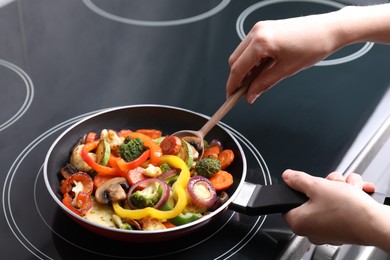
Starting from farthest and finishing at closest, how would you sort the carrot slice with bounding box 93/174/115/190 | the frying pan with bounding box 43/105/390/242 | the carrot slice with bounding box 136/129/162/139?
the carrot slice with bounding box 136/129/162/139 → the carrot slice with bounding box 93/174/115/190 → the frying pan with bounding box 43/105/390/242

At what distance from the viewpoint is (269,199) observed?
815mm

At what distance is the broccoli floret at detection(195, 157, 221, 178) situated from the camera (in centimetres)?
88

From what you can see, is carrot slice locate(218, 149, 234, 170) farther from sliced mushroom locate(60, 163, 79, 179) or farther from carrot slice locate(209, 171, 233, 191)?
sliced mushroom locate(60, 163, 79, 179)

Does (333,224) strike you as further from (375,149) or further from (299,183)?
(375,149)

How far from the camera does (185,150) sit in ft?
2.97

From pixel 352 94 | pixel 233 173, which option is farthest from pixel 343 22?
pixel 233 173

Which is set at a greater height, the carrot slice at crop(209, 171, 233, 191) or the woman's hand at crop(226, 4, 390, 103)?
the woman's hand at crop(226, 4, 390, 103)

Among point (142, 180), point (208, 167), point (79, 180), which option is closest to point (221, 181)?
point (208, 167)

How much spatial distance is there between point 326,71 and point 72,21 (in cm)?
64

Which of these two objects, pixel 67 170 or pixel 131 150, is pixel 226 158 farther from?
pixel 67 170

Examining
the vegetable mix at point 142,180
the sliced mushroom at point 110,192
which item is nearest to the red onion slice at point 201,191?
the vegetable mix at point 142,180

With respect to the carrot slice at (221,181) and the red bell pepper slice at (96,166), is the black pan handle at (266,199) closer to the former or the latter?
the carrot slice at (221,181)

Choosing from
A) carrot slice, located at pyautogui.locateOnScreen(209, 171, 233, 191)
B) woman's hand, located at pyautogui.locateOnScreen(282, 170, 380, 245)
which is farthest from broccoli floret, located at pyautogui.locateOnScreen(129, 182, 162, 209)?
woman's hand, located at pyautogui.locateOnScreen(282, 170, 380, 245)

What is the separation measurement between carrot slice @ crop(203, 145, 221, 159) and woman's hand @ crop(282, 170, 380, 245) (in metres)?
0.18
